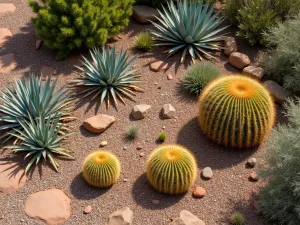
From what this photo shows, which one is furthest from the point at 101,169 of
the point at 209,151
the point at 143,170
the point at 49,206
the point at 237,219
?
the point at 237,219

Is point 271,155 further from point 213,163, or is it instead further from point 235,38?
point 235,38

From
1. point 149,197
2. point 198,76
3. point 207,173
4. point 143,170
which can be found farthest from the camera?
point 198,76

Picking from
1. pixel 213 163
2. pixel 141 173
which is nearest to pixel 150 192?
pixel 141 173

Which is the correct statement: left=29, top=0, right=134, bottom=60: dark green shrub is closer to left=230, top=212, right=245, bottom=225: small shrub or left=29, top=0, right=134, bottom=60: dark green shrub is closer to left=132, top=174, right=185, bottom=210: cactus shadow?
left=132, top=174, right=185, bottom=210: cactus shadow

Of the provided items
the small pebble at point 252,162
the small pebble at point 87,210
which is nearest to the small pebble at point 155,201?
the small pebble at point 87,210

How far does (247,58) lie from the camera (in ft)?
23.9

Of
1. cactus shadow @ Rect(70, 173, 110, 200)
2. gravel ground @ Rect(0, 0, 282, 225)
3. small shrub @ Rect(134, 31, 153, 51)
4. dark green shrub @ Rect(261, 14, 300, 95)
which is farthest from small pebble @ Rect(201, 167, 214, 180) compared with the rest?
small shrub @ Rect(134, 31, 153, 51)

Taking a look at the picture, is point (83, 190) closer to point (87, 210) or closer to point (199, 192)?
point (87, 210)

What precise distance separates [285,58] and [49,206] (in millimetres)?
4019

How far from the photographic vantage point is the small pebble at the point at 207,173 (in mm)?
5602

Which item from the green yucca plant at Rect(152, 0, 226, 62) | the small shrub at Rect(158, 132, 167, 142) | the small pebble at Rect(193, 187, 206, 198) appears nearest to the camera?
the small pebble at Rect(193, 187, 206, 198)

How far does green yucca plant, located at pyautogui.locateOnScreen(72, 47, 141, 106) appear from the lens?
6.70 meters

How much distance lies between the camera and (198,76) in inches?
264

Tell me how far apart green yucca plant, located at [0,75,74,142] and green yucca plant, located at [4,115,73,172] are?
0.20m
